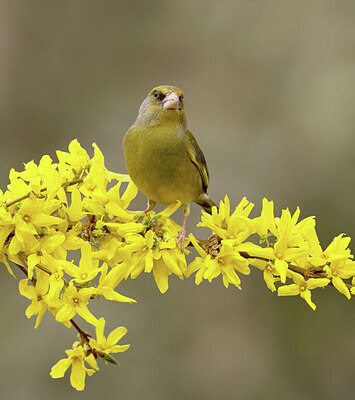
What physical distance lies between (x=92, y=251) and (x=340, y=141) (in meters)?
2.78

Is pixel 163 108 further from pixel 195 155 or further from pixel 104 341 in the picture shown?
pixel 104 341

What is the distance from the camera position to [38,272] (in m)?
1.47

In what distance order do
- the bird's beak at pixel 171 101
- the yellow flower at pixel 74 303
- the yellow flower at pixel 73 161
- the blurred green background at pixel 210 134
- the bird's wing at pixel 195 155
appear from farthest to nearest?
the blurred green background at pixel 210 134, the bird's wing at pixel 195 155, the bird's beak at pixel 171 101, the yellow flower at pixel 73 161, the yellow flower at pixel 74 303

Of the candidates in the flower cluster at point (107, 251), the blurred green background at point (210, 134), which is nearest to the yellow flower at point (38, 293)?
the flower cluster at point (107, 251)

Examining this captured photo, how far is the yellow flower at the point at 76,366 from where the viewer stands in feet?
4.86

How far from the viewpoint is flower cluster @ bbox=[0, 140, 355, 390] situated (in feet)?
4.66

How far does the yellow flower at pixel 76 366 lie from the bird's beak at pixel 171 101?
0.69 meters

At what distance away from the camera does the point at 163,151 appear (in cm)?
179

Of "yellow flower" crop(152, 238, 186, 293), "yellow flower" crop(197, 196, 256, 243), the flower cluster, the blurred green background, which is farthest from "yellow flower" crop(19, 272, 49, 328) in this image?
the blurred green background

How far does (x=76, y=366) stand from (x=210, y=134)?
2939 mm

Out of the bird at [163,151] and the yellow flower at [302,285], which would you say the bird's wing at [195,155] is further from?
the yellow flower at [302,285]

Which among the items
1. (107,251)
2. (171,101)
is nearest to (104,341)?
(107,251)

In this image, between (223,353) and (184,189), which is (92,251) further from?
(223,353)

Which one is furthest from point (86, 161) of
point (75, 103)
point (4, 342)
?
point (75, 103)
